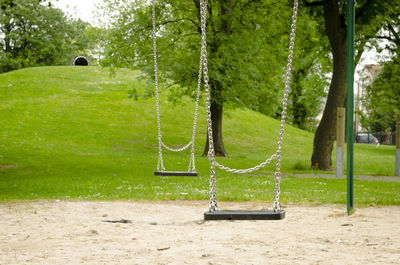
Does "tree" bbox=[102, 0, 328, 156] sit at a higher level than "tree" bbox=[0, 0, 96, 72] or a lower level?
lower

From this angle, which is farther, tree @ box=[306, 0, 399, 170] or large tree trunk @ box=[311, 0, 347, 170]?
large tree trunk @ box=[311, 0, 347, 170]

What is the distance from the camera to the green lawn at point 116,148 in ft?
46.1

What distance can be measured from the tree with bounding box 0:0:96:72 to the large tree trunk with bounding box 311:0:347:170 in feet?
158

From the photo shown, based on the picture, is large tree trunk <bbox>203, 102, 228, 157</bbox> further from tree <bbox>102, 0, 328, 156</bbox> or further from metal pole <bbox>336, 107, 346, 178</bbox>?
metal pole <bbox>336, 107, 346, 178</bbox>

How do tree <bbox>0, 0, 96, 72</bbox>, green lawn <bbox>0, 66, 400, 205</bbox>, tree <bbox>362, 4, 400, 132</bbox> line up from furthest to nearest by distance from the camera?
tree <bbox>0, 0, 96, 72</bbox> < tree <bbox>362, 4, 400, 132</bbox> < green lawn <bbox>0, 66, 400, 205</bbox>

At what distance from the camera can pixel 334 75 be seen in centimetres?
2122

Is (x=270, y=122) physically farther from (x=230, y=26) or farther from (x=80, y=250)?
(x=80, y=250)

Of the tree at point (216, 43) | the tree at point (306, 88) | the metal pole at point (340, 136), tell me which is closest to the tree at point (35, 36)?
the tree at point (306, 88)

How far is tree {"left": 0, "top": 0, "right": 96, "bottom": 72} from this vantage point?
2525 inches

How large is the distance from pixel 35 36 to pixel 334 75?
50996mm

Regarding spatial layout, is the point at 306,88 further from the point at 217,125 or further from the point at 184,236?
the point at 184,236

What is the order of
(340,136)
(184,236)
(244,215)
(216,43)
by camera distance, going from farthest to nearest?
(216,43) → (340,136) → (184,236) → (244,215)

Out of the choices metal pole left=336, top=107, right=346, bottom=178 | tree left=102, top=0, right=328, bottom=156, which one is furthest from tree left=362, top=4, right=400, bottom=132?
metal pole left=336, top=107, right=346, bottom=178

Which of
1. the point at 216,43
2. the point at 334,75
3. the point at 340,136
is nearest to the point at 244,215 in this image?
the point at 340,136
